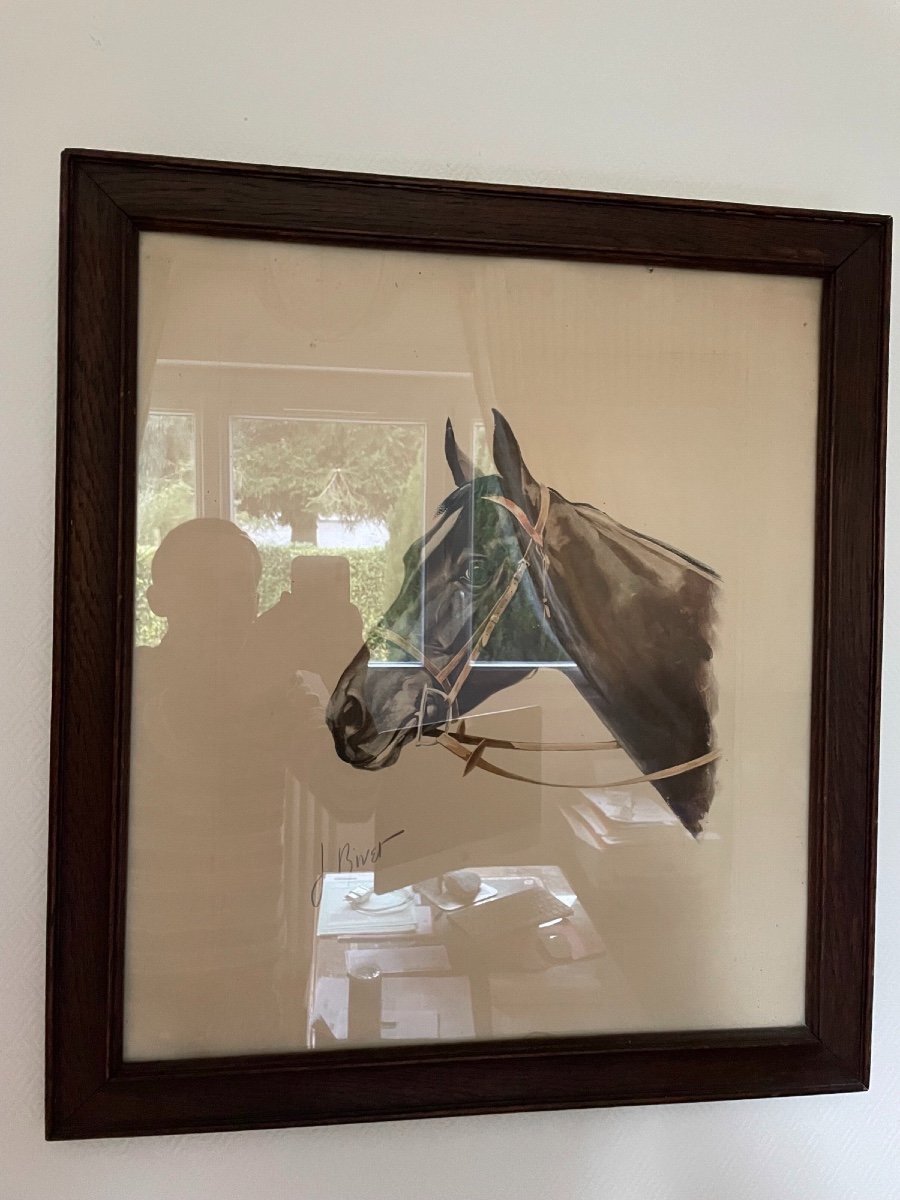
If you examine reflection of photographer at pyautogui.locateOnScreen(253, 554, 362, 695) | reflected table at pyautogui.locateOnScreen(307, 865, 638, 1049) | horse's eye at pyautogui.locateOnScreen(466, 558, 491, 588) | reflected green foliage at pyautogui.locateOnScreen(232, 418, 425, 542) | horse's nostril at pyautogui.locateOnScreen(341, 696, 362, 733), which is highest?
reflected green foliage at pyautogui.locateOnScreen(232, 418, 425, 542)

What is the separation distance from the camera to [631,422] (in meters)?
0.67

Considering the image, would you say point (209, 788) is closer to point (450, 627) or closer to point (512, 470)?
point (450, 627)

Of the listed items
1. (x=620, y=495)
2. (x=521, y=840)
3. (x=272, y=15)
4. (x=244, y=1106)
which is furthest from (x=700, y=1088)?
(x=272, y=15)

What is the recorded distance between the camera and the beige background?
2.06ft

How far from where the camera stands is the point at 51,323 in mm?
629

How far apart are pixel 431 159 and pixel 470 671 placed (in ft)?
1.42

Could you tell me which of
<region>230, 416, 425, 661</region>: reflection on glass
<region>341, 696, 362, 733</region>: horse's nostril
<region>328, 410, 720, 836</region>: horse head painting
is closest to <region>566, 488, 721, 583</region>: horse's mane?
<region>328, 410, 720, 836</region>: horse head painting

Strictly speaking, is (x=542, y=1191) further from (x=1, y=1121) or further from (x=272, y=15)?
(x=272, y=15)

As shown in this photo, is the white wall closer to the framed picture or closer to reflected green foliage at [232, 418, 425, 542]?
the framed picture

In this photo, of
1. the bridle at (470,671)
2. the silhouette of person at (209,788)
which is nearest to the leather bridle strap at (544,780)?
the bridle at (470,671)

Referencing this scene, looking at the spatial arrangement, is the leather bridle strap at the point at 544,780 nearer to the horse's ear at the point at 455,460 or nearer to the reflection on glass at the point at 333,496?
the reflection on glass at the point at 333,496

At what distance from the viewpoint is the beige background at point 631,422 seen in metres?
0.63

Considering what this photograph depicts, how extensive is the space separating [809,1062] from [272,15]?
1.00m

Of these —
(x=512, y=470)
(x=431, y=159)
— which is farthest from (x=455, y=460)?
(x=431, y=159)
